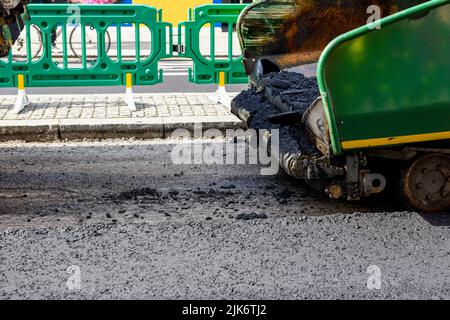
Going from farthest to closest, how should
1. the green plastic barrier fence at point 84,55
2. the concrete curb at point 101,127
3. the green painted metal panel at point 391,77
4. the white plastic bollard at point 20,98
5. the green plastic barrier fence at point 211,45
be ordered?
the green plastic barrier fence at point 211,45 < the green plastic barrier fence at point 84,55 < the white plastic bollard at point 20,98 < the concrete curb at point 101,127 < the green painted metal panel at point 391,77

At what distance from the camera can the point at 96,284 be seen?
462 cm

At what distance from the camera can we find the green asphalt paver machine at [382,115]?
5.30m

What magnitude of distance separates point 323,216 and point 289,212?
359mm

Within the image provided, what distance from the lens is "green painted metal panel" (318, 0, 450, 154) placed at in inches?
208

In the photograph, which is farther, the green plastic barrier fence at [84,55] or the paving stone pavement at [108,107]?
the green plastic barrier fence at [84,55]

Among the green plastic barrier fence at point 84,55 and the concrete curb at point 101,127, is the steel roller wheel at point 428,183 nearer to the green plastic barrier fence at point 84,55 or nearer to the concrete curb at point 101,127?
the concrete curb at point 101,127

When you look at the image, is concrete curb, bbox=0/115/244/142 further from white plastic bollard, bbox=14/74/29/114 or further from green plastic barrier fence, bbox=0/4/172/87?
green plastic barrier fence, bbox=0/4/172/87

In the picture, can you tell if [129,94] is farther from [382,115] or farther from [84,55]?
[382,115]

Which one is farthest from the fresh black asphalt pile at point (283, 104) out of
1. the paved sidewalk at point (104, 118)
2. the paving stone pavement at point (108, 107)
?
the paving stone pavement at point (108, 107)

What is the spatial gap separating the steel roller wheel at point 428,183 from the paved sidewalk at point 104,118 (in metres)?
3.73

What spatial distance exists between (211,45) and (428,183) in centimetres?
556

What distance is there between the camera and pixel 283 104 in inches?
270

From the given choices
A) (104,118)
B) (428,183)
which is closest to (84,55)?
(104,118)
